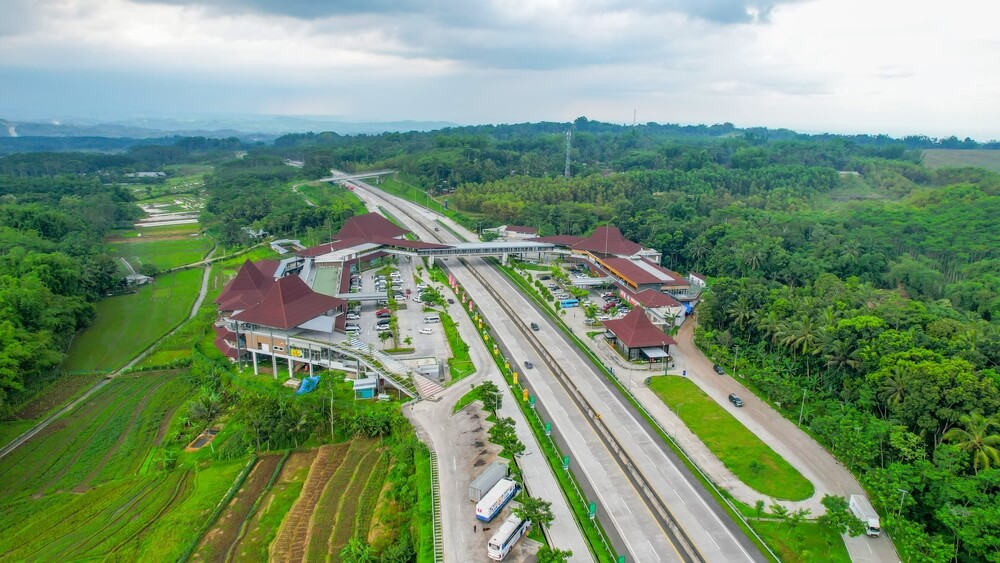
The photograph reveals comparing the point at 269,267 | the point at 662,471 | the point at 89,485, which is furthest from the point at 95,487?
the point at 662,471

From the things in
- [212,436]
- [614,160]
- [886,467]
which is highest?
[614,160]

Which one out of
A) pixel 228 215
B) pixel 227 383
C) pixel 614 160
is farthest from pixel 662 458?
pixel 614 160

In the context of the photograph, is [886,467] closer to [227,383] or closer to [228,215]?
[227,383]

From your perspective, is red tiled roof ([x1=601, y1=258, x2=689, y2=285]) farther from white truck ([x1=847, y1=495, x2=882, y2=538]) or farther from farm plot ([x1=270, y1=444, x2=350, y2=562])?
farm plot ([x1=270, y1=444, x2=350, y2=562])

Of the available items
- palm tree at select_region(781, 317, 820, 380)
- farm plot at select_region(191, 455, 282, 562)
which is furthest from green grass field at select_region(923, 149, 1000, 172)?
farm plot at select_region(191, 455, 282, 562)

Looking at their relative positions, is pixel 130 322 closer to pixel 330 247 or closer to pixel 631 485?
pixel 330 247

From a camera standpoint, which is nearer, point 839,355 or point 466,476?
point 466,476
